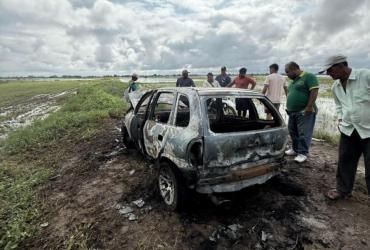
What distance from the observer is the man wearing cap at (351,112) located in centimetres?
350

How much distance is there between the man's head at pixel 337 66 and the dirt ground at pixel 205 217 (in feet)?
6.20

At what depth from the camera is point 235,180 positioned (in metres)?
3.50

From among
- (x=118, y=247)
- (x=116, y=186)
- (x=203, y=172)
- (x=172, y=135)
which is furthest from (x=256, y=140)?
(x=116, y=186)

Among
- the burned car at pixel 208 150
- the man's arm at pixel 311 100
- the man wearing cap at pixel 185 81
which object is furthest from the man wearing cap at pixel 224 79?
the burned car at pixel 208 150

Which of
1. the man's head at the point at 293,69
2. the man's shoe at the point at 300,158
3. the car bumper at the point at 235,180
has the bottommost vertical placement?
the man's shoe at the point at 300,158

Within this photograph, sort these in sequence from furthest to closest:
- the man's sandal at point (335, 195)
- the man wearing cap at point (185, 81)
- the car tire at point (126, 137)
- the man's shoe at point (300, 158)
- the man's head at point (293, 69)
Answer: the man wearing cap at point (185, 81) < the car tire at point (126, 137) < the man's shoe at point (300, 158) < the man's head at point (293, 69) < the man's sandal at point (335, 195)

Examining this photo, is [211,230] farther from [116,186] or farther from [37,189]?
[37,189]

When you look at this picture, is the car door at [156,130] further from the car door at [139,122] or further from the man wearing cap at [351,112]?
the man wearing cap at [351,112]

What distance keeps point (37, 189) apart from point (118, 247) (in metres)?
2.73

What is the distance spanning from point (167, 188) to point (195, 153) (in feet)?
2.83

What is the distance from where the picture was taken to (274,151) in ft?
12.9

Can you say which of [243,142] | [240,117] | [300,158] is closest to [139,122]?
[240,117]

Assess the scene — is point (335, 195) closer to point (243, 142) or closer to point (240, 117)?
point (243, 142)

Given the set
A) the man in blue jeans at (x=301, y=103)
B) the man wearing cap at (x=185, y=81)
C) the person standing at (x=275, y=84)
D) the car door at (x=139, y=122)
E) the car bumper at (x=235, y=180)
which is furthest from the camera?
the man wearing cap at (x=185, y=81)
